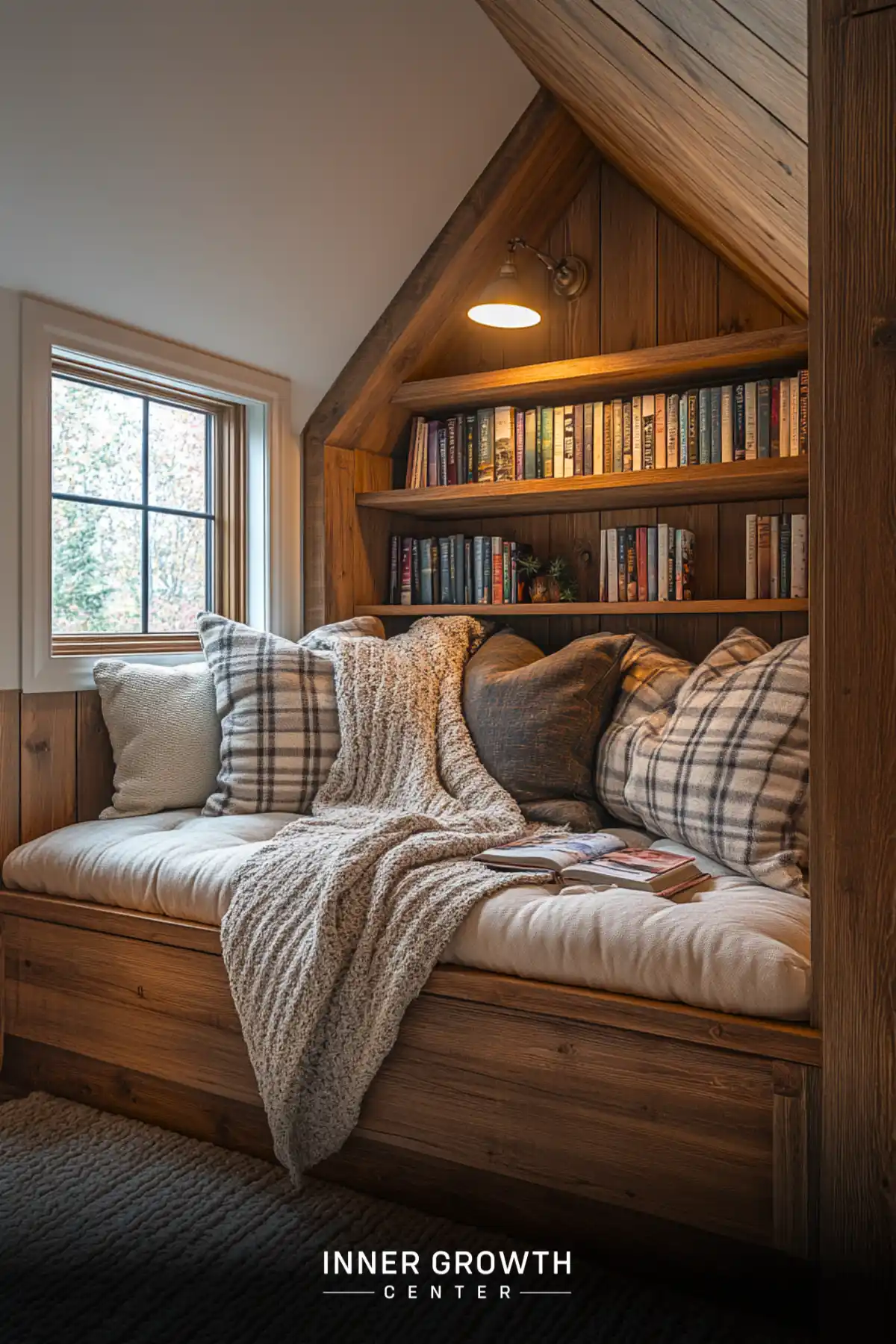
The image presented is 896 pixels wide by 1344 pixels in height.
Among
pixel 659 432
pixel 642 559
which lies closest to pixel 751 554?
pixel 642 559

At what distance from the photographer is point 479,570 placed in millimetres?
3031

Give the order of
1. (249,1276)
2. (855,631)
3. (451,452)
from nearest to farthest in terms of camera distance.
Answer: (855,631), (249,1276), (451,452)

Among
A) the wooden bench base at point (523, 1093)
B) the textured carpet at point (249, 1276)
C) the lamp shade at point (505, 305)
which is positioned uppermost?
the lamp shade at point (505, 305)

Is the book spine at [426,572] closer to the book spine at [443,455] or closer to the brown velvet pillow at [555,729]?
the book spine at [443,455]

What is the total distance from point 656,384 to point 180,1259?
2.23 meters

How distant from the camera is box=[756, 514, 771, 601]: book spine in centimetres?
262

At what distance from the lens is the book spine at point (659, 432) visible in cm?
270

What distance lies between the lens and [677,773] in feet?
7.09

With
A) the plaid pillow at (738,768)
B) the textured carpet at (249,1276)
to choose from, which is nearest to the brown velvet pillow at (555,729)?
the plaid pillow at (738,768)

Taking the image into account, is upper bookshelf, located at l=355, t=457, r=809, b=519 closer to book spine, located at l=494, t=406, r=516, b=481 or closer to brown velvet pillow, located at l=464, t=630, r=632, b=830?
book spine, located at l=494, t=406, r=516, b=481

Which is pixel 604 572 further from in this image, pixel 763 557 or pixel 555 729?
pixel 555 729

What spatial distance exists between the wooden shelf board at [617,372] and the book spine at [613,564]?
39 centimetres

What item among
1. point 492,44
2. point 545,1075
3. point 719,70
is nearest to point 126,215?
point 492,44

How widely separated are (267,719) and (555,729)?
2.24ft
